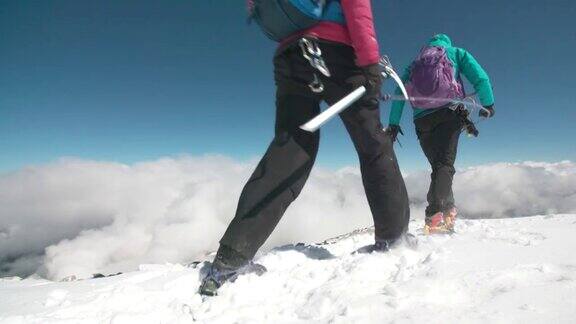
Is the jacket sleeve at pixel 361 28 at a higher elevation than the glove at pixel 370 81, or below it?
higher

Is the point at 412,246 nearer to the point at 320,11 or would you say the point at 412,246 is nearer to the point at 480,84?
the point at 320,11

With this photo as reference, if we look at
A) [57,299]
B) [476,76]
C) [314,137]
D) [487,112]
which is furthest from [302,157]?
[487,112]

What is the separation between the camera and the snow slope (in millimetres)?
1560

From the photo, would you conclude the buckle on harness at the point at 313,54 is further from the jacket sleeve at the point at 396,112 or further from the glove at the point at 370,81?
the jacket sleeve at the point at 396,112

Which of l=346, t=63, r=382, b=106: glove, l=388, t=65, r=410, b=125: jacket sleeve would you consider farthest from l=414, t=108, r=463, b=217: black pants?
l=346, t=63, r=382, b=106: glove

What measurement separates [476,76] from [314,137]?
3.10 metres

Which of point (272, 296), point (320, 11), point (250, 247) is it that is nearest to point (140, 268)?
point (250, 247)

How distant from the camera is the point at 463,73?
15.4ft

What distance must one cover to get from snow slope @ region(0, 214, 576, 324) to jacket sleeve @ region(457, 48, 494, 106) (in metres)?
2.26

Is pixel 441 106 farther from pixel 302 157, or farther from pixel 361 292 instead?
pixel 361 292

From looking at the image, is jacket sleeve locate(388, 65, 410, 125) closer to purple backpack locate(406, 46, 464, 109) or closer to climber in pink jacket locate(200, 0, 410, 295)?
purple backpack locate(406, 46, 464, 109)

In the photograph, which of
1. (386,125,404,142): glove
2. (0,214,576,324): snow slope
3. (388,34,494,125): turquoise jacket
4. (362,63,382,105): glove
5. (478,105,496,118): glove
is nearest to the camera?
(0,214,576,324): snow slope

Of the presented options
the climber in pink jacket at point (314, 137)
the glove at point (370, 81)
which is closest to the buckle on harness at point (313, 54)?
the climber in pink jacket at point (314, 137)

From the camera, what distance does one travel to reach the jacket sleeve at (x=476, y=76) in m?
4.50
